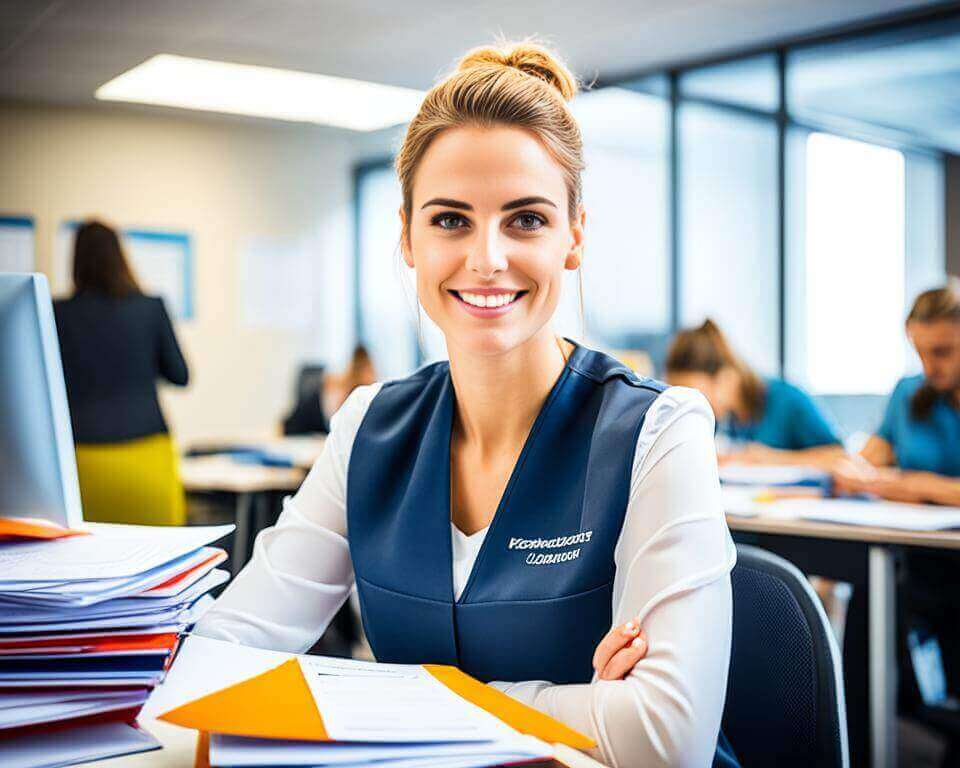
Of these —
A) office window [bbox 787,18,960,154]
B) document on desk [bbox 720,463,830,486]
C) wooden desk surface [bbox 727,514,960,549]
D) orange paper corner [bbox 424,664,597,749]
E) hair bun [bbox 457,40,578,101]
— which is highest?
office window [bbox 787,18,960,154]

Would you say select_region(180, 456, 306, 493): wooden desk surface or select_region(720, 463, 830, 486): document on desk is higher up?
select_region(720, 463, 830, 486): document on desk

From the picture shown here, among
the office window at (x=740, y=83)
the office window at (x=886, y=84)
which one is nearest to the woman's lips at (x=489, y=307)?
the office window at (x=886, y=84)

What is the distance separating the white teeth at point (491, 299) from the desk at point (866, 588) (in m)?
1.70

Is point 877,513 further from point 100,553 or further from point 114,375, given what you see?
point 114,375

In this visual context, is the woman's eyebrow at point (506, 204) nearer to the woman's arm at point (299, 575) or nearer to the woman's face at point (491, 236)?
the woman's face at point (491, 236)

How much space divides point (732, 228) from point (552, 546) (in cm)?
455

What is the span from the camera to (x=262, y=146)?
733 centimetres

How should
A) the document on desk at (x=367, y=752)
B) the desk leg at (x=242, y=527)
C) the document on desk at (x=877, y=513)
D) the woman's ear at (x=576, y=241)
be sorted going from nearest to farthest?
the document on desk at (x=367, y=752) < the woman's ear at (x=576, y=241) < the document on desk at (x=877, y=513) < the desk leg at (x=242, y=527)

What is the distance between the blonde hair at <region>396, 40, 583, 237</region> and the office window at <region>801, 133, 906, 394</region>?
382cm

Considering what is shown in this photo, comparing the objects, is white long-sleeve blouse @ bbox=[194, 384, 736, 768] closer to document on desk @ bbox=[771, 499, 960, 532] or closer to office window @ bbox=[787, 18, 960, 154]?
document on desk @ bbox=[771, 499, 960, 532]

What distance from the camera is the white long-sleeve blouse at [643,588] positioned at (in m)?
0.94

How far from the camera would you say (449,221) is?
1216mm

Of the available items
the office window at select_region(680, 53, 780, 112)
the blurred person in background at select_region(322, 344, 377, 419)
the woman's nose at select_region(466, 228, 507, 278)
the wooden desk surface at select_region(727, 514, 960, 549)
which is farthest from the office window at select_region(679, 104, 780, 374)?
the woman's nose at select_region(466, 228, 507, 278)

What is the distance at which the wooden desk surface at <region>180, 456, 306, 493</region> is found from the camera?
394cm
